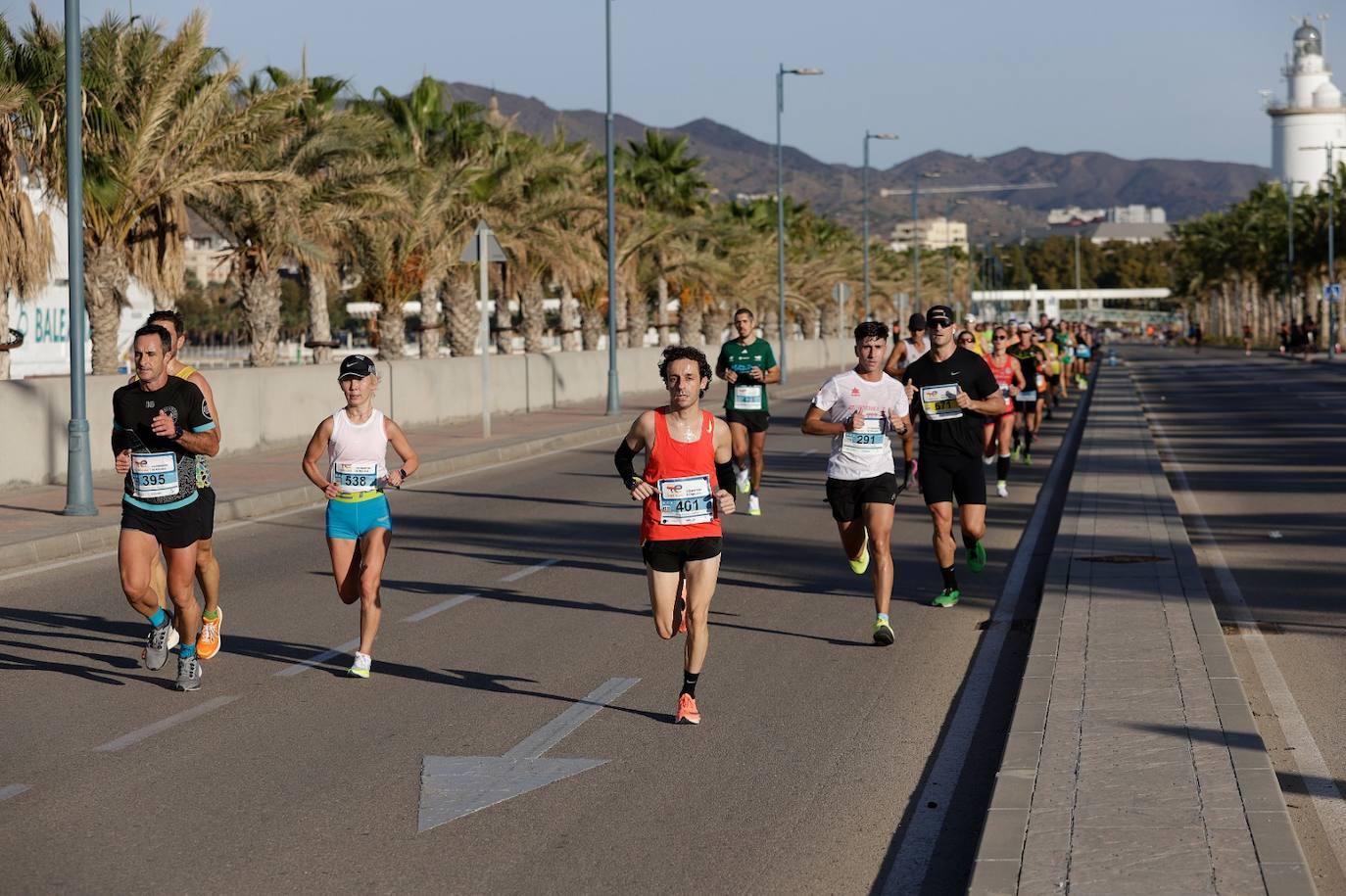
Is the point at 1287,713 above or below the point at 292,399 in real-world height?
below

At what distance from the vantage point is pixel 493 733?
795 cm

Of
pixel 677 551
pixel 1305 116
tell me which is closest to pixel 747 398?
pixel 677 551

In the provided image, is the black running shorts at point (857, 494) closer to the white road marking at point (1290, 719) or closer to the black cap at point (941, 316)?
the black cap at point (941, 316)

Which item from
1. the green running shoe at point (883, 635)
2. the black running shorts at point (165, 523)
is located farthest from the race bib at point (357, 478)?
the green running shoe at point (883, 635)

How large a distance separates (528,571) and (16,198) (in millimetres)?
13046

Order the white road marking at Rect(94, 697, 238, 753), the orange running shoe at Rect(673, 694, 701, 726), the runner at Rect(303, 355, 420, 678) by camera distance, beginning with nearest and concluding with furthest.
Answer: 1. the white road marking at Rect(94, 697, 238, 753)
2. the orange running shoe at Rect(673, 694, 701, 726)
3. the runner at Rect(303, 355, 420, 678)

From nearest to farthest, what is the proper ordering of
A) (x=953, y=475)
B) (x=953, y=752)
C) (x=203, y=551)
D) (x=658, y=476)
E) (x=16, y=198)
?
(x=953, y=752) → (x=658, y=476) → (x=203, y=551) → (x=953, y=475) → (x=16, y=198)

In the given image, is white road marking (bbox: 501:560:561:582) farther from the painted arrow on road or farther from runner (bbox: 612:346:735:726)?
the painted arrow on road

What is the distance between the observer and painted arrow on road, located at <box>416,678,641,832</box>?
6.71m

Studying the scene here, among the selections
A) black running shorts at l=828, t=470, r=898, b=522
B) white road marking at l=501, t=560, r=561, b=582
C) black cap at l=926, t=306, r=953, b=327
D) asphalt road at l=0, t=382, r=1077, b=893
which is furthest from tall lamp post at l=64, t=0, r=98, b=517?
black running shorts at l=828, t=470, r=898, b=522

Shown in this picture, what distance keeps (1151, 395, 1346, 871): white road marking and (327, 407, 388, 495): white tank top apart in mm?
4423

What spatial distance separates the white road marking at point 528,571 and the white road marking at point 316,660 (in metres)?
2.69

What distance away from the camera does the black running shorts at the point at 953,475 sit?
11836 millimetres

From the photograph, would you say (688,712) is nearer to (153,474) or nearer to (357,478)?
(357,478)
